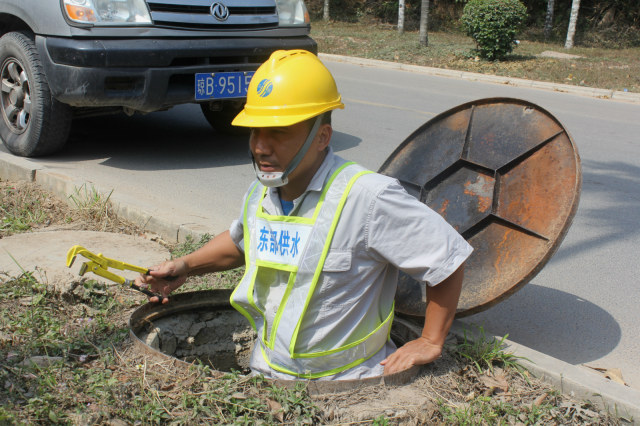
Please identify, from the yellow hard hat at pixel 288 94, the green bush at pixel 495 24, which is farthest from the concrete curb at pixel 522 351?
the green bush at pixel 495 24

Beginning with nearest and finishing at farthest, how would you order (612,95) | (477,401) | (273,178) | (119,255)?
(273,178) → (477,401) → (119,255) → (612,95)

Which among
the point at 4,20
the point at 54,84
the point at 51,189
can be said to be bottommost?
the point at 51,189

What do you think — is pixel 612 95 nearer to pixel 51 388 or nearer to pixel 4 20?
pixel 4 20

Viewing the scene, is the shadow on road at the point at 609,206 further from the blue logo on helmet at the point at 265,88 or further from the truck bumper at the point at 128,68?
the truck bumper at the point at 128,68

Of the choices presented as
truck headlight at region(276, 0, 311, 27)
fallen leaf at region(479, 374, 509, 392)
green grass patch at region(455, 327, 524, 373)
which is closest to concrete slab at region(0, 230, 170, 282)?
green grass patch at region(455, 327, 524, 373)

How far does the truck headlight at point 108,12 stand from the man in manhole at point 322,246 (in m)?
3.10

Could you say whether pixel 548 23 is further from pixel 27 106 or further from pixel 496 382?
pixel 496 382

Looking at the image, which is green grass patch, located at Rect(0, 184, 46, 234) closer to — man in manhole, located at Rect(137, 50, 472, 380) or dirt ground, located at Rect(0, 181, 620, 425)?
dirt ground, located at Rect(0, 181, 620, 425)

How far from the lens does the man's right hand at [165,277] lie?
2.76 m

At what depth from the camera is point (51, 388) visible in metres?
2.37

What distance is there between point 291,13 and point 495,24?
9.95 metres

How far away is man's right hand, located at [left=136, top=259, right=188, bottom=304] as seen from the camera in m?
2.76

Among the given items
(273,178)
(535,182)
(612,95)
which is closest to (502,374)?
(535,182)

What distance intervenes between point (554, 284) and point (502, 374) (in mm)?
1342
